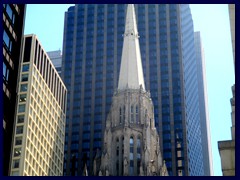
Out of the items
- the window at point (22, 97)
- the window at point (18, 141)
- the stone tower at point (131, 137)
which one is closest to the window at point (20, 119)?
the window at point (22, 97)

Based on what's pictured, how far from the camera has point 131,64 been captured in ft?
497

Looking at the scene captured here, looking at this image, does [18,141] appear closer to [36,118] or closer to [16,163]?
[16,163]

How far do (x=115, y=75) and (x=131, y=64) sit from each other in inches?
1030

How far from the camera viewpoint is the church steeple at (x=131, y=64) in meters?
147

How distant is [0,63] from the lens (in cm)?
2128

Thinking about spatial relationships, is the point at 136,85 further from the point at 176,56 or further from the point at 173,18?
the point at 173,18

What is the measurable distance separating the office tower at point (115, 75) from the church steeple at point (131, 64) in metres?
19.4

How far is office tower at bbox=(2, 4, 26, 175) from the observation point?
5181 cm

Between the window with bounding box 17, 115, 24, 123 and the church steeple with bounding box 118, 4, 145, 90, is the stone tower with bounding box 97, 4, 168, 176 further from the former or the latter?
the window with bounding box 17, 115, 24, 123

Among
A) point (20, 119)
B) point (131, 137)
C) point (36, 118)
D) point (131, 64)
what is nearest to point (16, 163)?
point (20, 119)

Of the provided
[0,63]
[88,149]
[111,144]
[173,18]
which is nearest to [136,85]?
[111,144]

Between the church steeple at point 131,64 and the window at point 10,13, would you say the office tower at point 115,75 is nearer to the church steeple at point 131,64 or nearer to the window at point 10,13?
the church steeple at point 131,64

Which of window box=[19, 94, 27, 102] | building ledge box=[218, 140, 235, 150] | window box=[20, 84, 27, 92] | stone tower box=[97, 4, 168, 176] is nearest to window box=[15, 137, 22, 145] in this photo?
window box=[19, 94, 27, 102]
